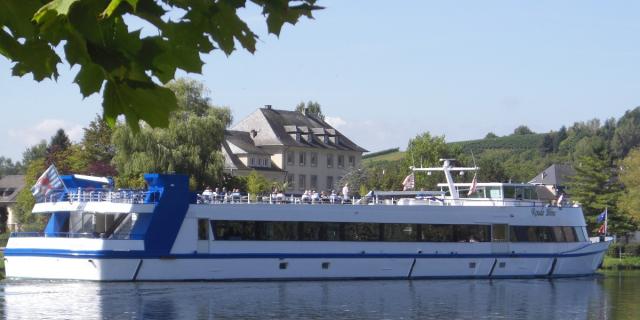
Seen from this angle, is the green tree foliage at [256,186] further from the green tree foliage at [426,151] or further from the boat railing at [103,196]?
the boat railing at [103,196]

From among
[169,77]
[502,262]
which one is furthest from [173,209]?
[169,77]

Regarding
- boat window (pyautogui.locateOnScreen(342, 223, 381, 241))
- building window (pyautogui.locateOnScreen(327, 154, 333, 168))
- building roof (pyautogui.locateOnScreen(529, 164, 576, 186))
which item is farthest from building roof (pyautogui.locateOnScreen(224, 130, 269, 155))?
boat window (pyautogui.locateOnScreen(342, 223, 381, 241))

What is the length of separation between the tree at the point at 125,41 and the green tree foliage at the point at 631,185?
162 ft

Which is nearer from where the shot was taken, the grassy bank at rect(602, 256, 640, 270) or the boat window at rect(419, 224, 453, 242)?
the boat window at rect(419, 224, 453, 242)

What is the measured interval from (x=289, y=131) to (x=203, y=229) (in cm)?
4009

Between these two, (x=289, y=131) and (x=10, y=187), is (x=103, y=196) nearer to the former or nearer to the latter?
(x=289, y=131)

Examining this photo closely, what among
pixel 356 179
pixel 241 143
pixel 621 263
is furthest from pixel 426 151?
pixel 621 263

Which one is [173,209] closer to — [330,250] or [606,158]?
[330,250]

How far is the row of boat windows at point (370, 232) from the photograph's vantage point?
1116 inches

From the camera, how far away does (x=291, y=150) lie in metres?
66.5

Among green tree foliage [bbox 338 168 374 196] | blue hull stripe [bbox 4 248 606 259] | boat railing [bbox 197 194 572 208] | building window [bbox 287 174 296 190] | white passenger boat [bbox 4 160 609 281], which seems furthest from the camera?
building window [bbox 287 174 296 190]

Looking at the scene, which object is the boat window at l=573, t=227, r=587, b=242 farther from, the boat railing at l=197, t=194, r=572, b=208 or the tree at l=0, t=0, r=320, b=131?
the tree at l=0, t=0, r=320, b=131

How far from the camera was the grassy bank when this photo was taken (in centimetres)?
4253

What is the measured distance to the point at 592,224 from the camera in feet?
171
